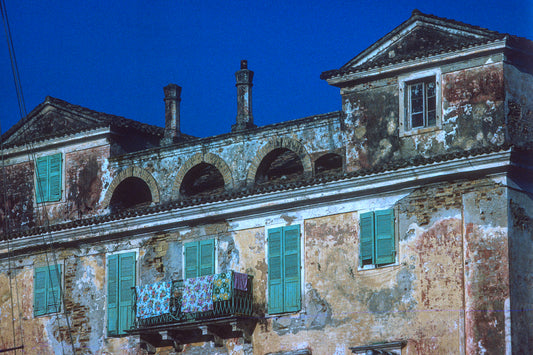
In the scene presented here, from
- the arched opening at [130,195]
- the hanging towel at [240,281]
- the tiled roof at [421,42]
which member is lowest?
the hanging towel at [240,281]

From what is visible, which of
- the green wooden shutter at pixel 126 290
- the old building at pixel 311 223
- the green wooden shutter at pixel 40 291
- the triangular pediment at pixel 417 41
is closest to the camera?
the old building at pixel 311 223

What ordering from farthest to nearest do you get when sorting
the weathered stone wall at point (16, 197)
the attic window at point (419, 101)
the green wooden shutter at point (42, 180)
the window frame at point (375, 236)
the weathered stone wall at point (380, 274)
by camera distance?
the weathered stone wall at point (16, 197), the green wooden shutter at point (42, 180), the attic window at point (419, 101), the window frame at point (375, 236), the weathered stone wall at point (380, 274)

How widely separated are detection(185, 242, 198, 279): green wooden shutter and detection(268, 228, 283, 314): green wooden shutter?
7.19 feet

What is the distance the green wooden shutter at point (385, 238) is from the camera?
97.6 feet

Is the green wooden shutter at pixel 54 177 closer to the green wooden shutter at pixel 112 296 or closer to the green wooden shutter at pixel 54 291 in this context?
the green wooden shutter at pixel 54 291

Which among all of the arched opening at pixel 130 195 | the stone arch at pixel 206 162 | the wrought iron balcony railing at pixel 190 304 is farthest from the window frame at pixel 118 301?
the stone arch at pixel 206 162

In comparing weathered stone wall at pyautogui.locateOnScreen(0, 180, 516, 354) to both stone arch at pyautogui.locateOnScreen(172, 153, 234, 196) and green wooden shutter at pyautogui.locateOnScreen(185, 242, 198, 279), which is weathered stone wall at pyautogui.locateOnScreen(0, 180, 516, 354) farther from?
stone arch at pyautogui.locateOnScreen(172, 153, 234, 196)

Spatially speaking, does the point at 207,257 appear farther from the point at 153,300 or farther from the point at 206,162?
the point at 206,162

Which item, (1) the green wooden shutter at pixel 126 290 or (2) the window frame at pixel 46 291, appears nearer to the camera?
(1) the green wooden shutter at pixel 126 290

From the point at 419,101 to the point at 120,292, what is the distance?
9.20 metres

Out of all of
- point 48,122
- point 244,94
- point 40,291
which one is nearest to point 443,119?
point 244,94

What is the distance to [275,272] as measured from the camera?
3148 centimetres

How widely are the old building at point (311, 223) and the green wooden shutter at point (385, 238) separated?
0.03m

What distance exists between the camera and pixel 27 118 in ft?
124
